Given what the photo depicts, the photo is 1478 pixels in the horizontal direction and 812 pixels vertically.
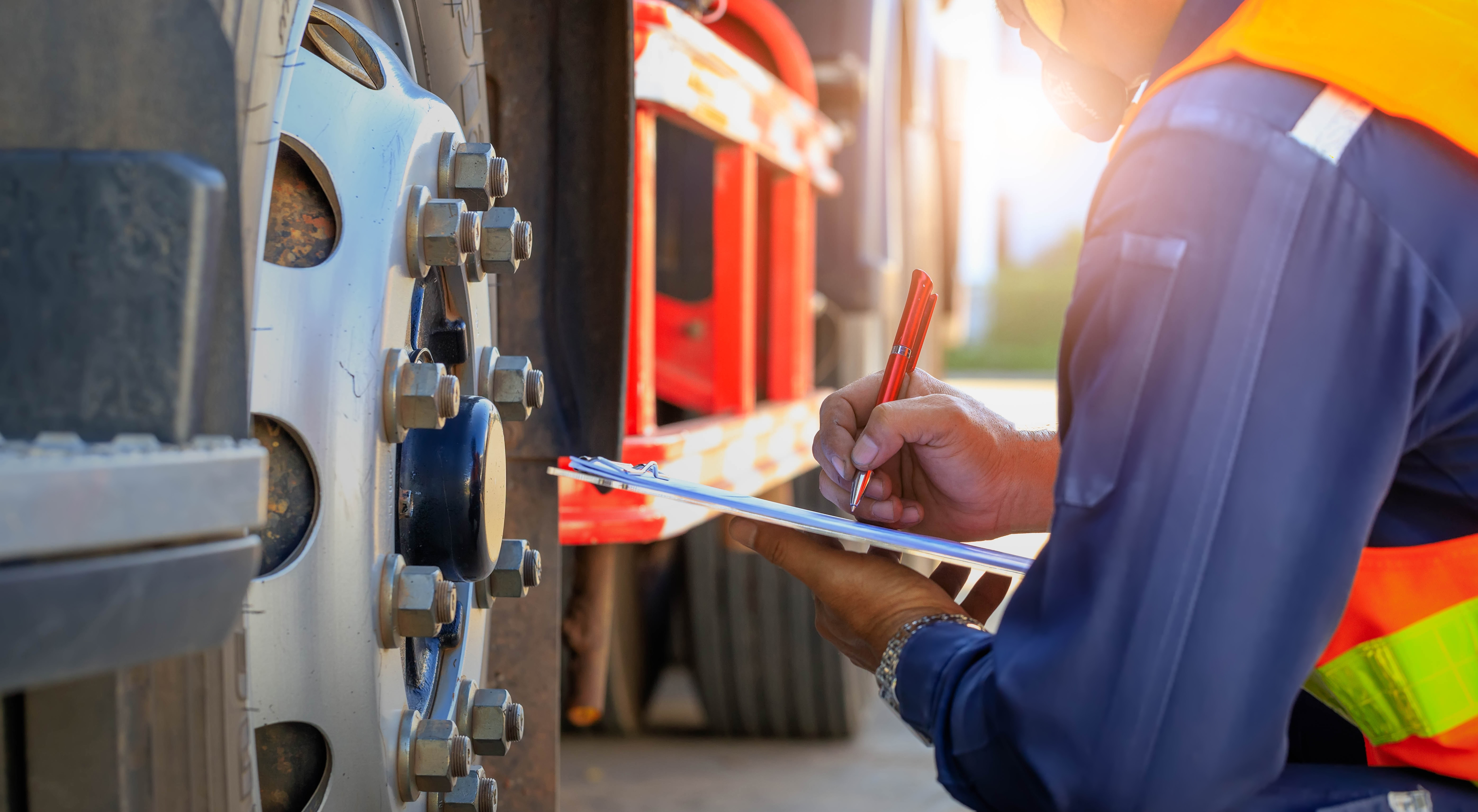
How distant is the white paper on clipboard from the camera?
0.99 m

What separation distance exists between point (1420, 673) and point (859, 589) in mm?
397

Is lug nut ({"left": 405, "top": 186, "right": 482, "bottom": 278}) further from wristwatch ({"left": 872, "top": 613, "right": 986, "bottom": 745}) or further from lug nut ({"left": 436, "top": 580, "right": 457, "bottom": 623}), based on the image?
wristwatch ({"left": 872, "top": 613, "right": 986, "bottom": 745})

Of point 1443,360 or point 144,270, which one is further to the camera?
point 1443,360

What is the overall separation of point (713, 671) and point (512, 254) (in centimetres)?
215

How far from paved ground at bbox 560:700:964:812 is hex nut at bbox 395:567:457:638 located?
2012mm

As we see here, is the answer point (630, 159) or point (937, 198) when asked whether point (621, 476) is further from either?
point (937, 198)

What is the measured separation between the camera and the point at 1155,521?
28.6 inches

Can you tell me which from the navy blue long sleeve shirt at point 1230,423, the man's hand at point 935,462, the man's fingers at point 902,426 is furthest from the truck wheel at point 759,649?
the navy blue long sleeve shirt at point 1230,423

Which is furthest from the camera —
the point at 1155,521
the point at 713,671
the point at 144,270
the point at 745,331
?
the point at 713,671

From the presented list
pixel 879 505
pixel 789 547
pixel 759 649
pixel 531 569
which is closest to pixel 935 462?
pixel 879 505

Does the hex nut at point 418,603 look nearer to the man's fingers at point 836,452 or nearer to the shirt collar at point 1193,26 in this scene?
the man's fingers at point 836,452

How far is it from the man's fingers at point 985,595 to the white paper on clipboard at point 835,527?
0.07 m

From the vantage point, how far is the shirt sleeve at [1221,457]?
2.35 ft

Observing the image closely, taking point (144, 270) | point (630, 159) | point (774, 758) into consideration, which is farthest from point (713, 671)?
point (144, 270)
